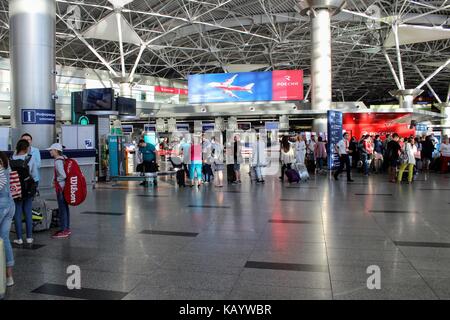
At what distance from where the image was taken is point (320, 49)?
83.6ft

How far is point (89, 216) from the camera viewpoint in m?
8.13

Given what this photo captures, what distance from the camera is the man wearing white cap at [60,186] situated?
20.2 ft

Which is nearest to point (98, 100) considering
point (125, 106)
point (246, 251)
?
point (125, 106)

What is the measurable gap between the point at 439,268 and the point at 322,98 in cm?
2202

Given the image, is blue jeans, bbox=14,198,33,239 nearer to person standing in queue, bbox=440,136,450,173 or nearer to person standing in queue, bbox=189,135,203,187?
person standing in queue, bbox=189,135,203,187

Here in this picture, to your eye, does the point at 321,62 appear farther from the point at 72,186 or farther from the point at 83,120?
the point at 72,186

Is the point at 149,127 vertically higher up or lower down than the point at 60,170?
Result: higher up

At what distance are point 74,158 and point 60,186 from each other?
7015 mm

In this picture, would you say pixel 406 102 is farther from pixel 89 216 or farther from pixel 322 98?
pixel 89 216

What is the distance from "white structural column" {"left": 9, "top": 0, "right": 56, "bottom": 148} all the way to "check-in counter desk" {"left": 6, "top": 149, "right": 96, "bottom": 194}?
25.5 inches

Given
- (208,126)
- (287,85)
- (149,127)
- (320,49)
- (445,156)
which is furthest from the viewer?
(287,85)

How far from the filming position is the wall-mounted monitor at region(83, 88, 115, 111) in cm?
1465

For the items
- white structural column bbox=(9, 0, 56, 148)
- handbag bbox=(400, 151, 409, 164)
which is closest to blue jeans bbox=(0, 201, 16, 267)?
white structural column bbox=(9, 0, 56, 148)

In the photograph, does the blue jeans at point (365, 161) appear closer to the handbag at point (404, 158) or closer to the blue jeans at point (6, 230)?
the handbag at point (404, 158)
